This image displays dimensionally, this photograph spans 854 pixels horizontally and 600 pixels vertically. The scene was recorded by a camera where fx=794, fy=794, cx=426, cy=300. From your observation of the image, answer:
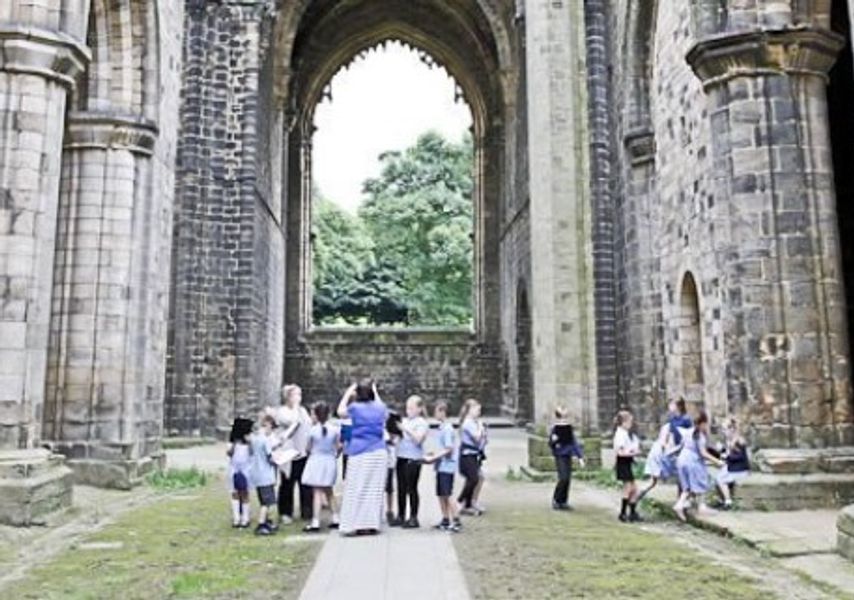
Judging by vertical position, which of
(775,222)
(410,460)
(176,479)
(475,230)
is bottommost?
(176,479)

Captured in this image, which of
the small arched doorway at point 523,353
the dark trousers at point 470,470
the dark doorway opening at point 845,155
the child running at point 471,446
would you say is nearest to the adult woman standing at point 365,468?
the child running at point 471,446

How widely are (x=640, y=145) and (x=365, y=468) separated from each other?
818cm

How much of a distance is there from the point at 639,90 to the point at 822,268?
5.96 metres

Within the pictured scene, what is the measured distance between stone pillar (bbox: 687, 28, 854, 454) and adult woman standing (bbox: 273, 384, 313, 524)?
4.60 m

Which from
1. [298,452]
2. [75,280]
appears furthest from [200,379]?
[298,452]

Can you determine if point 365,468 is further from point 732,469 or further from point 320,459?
point 732,469

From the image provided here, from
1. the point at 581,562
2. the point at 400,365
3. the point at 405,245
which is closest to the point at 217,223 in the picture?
the point at 400,365

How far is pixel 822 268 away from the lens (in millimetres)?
8297

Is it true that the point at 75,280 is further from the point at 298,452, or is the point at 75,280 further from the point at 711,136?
the point at 711,136

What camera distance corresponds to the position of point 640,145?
1320 cm

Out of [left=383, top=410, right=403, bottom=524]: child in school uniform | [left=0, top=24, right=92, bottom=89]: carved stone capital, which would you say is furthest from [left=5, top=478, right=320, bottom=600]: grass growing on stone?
[left=0, top=24, right=92, bottom=89]: carved stone capital

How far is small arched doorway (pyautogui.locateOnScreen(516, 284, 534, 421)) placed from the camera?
945 inches

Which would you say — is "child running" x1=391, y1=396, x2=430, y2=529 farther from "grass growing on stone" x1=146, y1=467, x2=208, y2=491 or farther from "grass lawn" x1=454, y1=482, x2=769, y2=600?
"grass growing on stone" x1=146, y1=467, x2=208, y2=491

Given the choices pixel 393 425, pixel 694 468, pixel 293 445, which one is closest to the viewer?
pixel 694 468
